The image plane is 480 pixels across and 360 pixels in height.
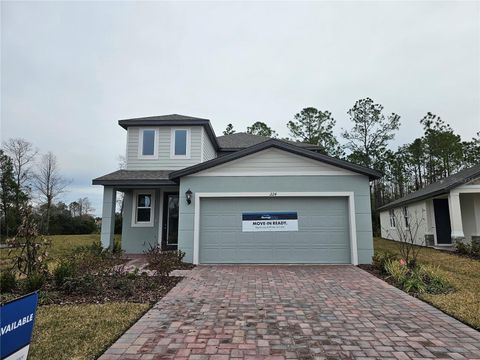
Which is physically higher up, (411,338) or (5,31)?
(5,31)

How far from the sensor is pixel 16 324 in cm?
211

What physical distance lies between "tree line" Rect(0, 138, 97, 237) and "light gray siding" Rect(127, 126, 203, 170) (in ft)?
48.5

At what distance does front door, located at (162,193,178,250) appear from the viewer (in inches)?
474

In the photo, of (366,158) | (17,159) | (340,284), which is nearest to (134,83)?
(340,284)

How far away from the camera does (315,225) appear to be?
9453 millimetres

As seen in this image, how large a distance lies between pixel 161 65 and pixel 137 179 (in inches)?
204

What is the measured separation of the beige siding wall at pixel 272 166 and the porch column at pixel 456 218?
743 centimetres

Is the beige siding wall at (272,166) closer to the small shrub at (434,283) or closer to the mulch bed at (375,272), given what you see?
the mulch bed at (375,272)

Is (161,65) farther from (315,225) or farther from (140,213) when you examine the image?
(315,225)

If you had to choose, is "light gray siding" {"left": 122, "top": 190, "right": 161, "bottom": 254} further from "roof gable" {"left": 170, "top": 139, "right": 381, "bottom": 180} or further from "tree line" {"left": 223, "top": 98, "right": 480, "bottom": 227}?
"tree line" {"left": 223, "top": 98, "right": 480, "bottom": 227}

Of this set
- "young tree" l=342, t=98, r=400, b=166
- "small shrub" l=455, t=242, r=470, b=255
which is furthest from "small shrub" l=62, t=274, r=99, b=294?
"young tree" l=342, t=98, r=400, b=166

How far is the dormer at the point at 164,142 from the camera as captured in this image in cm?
1288

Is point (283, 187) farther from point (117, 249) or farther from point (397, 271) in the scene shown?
point (117, 249)

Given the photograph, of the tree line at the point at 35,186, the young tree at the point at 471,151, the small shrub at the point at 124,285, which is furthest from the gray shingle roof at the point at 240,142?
the young tree at the point at 471,151
